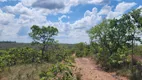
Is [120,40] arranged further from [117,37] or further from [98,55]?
[98,55]

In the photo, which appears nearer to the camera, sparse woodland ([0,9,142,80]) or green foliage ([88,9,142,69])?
sparse woodland ([0,9,142,80])

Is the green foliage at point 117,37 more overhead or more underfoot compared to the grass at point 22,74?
more overhead

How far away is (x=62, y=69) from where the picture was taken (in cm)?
948

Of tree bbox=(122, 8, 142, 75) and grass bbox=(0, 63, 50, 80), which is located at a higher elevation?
tree bbox=(122, 8, 142, 75)

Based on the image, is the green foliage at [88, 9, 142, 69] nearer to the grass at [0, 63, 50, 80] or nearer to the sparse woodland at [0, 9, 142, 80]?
the sparse woodland at [0, 9, 142, 80]

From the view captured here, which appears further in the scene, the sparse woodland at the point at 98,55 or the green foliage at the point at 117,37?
the green foliage at the point at 117,37

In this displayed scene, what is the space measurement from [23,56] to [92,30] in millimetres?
12625

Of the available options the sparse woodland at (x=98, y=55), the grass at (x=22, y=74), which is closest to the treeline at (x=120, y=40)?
the sparse woodland at (x=98, y=55)

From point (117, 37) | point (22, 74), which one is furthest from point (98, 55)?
point (22, 74)

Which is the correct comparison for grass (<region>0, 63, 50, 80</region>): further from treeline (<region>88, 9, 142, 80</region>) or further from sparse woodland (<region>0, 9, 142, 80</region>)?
treeline (<region>88, 9, 142, 80</region>)

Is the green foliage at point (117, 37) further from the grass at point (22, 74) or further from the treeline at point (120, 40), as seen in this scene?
the grass at point (22, 74)

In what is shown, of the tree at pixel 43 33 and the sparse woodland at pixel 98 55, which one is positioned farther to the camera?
the tree at pixel 43 33

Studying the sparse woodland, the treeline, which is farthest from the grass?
the treeline

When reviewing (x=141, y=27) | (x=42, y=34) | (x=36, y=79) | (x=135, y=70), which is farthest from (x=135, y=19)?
(x=42, y=34)
